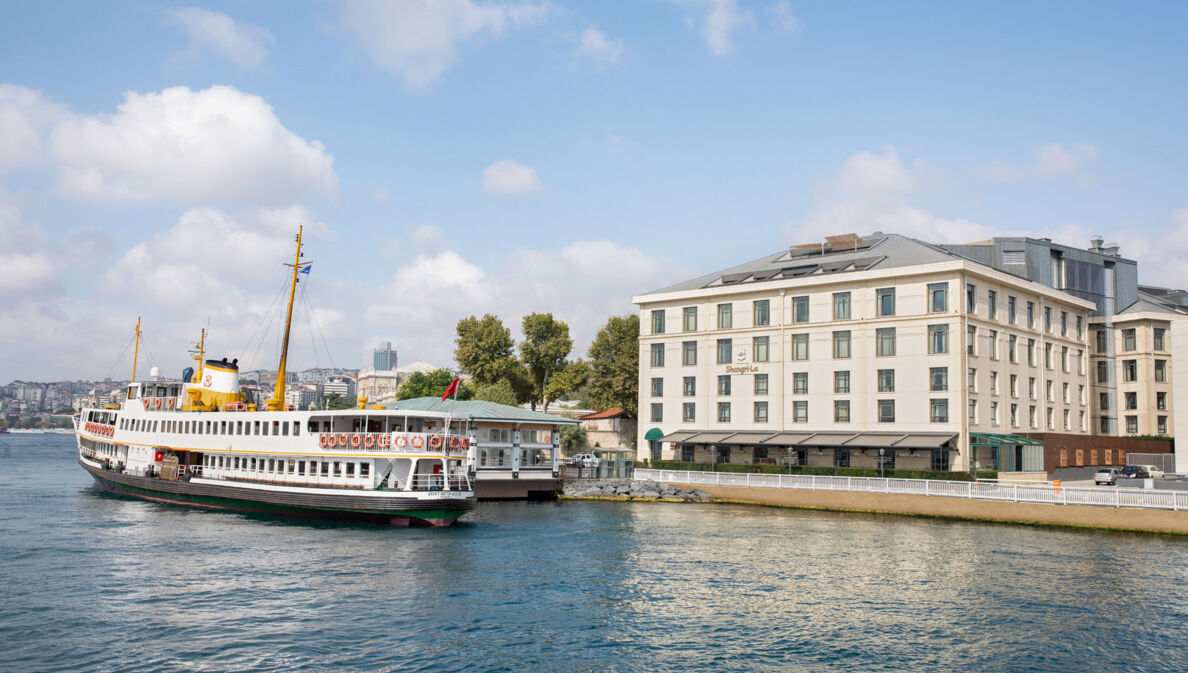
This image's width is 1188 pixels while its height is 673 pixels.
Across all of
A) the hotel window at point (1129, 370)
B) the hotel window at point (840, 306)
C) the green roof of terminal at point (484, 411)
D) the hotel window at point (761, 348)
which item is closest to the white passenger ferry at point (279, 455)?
the green roof of terminal at point (484, 411)

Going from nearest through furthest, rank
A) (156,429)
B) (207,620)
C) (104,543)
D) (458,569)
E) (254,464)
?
1. (207,620)
2. (458,569)
3. (104,543)
4. (254,464)
5. (156,429)

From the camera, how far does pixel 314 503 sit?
4784cm

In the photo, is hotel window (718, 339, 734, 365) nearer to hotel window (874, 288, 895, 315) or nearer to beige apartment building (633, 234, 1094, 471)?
Answer: beige apartment building (633, 234, 1094, 471)

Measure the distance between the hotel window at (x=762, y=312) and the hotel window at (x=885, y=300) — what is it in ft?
29.7

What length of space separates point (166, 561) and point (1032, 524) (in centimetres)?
4346

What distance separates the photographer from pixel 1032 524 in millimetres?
48125

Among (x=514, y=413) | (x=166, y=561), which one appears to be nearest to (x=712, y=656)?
(x=166, y=561)

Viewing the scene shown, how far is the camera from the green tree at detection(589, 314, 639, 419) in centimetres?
9944

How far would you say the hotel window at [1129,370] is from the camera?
82.8 meters

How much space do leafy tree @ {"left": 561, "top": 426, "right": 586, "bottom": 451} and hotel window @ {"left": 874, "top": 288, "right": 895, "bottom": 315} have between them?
40.4 meters

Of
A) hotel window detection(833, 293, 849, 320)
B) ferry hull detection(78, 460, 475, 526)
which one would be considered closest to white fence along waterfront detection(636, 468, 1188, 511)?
hotel window detection(833, 293, 849, 320)

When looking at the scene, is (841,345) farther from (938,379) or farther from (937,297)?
(937,297)

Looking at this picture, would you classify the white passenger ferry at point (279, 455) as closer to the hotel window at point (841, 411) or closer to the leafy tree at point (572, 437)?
the hotel window at point (841, 411)

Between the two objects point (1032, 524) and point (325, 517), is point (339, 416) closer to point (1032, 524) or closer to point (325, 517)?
point (325, 517)
